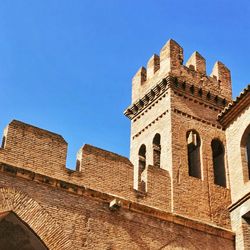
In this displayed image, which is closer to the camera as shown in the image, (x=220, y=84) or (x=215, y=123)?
(x=215, y=123)

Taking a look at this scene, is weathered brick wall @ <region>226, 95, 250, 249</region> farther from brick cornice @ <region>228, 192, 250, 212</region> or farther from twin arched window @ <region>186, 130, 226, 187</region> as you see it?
twin arched window @ <region>186, 130, 226, 187</region>

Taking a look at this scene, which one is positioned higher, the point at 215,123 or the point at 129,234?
the point at 215,123

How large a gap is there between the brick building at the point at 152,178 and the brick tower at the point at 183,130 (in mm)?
26

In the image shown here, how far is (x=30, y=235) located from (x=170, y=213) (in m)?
2.60

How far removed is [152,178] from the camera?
36.1ft

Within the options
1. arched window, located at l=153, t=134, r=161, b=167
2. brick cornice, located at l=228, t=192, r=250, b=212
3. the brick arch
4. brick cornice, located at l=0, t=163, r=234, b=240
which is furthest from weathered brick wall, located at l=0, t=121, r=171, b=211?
arched window, located at l=153, t=134, r=161, b=167

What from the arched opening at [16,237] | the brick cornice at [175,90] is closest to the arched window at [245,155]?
the brick cornice at [175,90]

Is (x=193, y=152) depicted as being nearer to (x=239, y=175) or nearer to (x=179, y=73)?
(x=239, y=175)

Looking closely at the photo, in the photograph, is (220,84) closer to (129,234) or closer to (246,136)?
(246,136)

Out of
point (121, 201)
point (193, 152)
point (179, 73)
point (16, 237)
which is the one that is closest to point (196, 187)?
point (193, 152)

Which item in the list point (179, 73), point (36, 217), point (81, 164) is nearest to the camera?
point (36, 217)

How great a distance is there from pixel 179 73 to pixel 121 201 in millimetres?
4109

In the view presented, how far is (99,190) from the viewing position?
10203mm

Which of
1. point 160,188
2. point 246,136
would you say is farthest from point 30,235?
point 246,136
